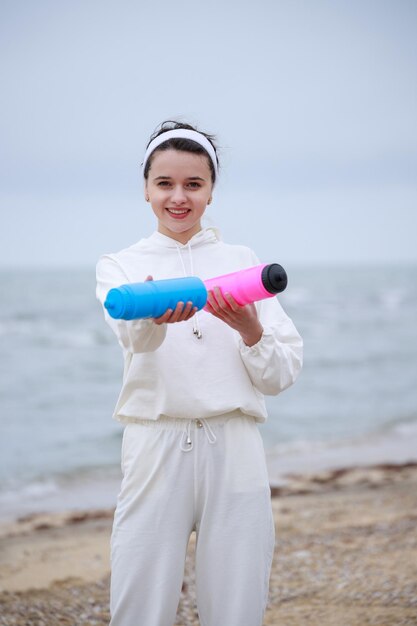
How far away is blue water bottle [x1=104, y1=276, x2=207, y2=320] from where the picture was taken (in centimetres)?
231

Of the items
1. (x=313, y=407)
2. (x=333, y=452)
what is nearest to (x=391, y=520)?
(x=333, y=452)

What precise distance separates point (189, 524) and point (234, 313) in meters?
0.82

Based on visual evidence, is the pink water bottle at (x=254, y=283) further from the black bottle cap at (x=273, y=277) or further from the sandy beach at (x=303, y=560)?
the sandy beach at (x=303, y=560)

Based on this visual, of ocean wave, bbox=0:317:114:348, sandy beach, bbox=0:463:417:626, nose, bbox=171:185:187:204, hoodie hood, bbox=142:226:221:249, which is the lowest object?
sandy beach, bbox=0:463:417:626

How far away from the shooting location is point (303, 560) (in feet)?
18.8

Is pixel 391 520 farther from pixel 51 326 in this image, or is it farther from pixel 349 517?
pixel 51 326

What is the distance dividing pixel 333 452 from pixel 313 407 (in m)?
3.35

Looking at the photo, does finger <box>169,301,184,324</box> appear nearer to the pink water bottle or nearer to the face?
the pink water bottle

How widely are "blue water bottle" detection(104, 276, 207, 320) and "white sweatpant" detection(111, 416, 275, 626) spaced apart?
0.60 metres

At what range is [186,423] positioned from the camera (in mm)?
2838

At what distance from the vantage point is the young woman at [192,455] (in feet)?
9.21

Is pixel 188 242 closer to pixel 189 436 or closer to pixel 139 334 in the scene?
pixel 139 334

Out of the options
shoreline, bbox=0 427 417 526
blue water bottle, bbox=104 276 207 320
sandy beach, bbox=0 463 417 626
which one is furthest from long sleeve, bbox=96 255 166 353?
shoreline, bbox=0 427 417 526

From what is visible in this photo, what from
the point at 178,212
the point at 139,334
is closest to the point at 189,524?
the point at 139,334
